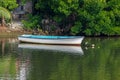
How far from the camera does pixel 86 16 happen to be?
66.2 metres

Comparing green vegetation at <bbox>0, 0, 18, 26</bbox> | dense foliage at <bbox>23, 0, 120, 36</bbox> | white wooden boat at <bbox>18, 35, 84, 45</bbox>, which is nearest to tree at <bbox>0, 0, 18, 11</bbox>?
green vegetation at <bbox>0, 0, 18, 26</bbox>

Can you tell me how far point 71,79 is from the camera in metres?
37.6

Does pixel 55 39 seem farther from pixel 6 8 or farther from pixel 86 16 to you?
pixel 6 8

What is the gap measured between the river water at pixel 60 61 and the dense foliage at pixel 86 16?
5.40m

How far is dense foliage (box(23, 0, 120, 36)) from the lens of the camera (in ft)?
217

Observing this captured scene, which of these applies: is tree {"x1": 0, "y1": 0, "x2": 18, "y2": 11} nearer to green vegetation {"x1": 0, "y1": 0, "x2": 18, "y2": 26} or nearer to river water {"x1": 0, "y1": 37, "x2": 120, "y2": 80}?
green vegetation {"x1": 0, "y1": 0, "x2": 18, "y2": 26}

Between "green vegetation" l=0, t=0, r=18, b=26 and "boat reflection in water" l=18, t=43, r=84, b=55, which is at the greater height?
"green vegetation" l=0, t=0, r=18, b=26

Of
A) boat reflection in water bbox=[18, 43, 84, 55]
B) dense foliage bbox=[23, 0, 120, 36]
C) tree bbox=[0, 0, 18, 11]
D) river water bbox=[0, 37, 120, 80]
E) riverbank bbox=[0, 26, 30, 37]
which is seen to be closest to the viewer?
river water bbox=[0, 37, 120, 80]

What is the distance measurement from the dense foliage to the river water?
17.7 feet

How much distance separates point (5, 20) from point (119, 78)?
1252 inches

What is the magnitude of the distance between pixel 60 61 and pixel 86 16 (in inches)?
834

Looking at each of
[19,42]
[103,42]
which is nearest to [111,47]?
[103,42]

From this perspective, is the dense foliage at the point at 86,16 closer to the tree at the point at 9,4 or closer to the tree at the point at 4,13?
the tree at the point at 9,4

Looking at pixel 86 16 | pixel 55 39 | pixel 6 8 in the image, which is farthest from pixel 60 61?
pixel 6 8
